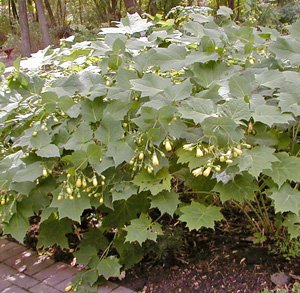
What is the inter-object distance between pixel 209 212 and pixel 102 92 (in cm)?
91

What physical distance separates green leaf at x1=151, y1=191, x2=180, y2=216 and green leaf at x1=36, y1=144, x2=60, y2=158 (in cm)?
58

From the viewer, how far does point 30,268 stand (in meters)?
3.08

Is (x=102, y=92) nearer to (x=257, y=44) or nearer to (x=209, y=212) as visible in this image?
(x=209, y=212)

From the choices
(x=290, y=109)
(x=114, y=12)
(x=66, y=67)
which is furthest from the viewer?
(x=114, y=12)

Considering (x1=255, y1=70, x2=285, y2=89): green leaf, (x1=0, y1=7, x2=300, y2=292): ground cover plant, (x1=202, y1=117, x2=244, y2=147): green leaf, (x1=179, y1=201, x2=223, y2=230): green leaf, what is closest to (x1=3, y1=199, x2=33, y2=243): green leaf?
(x1=0, y1=7, x2=300, y2=292): ground cover plant

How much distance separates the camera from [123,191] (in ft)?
7.06

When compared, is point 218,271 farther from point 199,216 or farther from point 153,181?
point 153,181

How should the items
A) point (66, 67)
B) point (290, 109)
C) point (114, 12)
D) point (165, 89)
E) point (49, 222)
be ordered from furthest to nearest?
point (114, 12) < point (66, 67) < point (49, 222) < point (165, 89) < point (290, 109)

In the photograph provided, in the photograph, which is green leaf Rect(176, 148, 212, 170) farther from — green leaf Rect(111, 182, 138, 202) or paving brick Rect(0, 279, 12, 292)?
paving brick Rect(0, 279, 12, 292)

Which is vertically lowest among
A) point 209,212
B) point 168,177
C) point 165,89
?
point 209,212

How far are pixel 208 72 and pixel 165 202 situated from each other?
81cm

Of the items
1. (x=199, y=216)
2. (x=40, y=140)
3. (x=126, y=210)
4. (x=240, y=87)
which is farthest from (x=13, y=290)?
(x=240, y=87)

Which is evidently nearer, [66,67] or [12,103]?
[12,103]

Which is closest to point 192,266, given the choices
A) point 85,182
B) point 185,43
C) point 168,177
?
point 168,177
